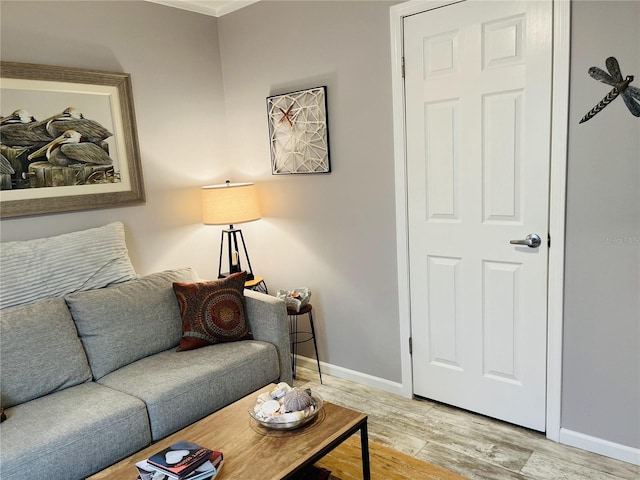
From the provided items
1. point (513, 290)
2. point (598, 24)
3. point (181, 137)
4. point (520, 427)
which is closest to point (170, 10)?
point (181, 137)

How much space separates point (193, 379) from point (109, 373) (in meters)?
0.46

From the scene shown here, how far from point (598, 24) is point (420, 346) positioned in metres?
1.79

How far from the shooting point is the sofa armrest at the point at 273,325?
8.83 ft

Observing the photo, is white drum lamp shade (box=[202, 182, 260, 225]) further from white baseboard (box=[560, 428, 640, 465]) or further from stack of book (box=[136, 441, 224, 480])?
white baseboard (box=[560, 428, 640, 465])

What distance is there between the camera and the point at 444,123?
2477 millimetres

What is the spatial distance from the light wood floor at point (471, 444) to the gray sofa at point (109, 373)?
61 centimetres

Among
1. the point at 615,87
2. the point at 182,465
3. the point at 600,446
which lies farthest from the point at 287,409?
the point at 615,87

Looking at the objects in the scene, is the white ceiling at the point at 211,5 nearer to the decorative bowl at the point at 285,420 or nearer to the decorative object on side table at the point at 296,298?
the decorative object on side table at the point at 296,298

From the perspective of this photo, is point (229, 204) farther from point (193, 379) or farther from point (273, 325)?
point (193, 379)

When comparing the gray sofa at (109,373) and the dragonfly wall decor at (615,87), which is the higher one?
the dragonfly wall decor at (615,87)

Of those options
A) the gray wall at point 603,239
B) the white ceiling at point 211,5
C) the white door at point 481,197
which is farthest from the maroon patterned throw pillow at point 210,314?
the white ceiling at point 211,5

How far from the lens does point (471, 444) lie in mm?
2354

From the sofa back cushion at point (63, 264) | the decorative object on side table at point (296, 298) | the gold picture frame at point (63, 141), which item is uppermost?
the gold picture frame at point (63, 141)

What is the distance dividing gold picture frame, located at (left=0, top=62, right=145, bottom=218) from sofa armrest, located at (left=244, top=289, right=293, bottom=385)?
3.42 ft
